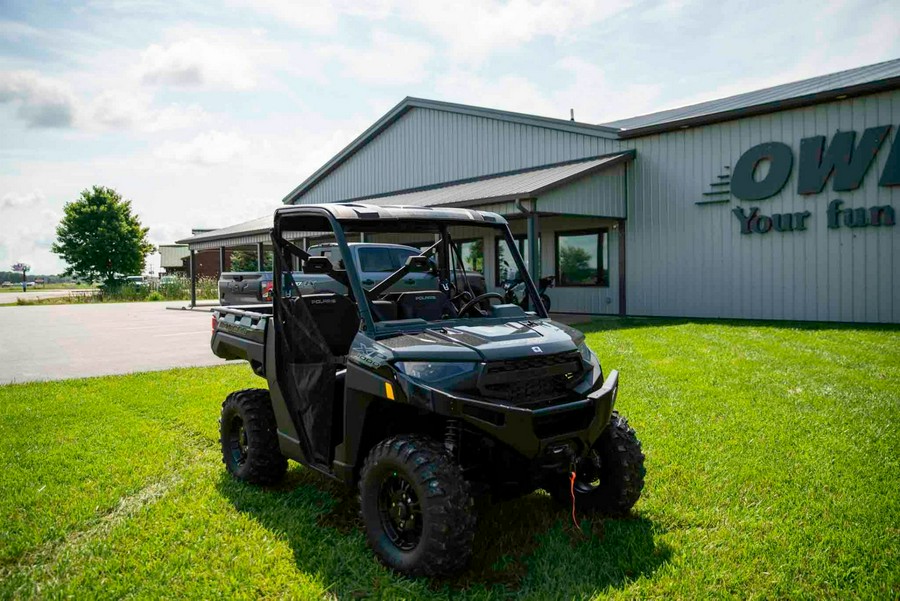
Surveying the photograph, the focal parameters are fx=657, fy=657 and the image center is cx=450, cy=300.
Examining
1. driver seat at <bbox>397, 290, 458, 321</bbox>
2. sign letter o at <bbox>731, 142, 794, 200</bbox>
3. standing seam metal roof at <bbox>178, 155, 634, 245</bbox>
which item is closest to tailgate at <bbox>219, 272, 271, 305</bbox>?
standing seam metal roof at <bbox>178, 155, 634, 245</bbox>

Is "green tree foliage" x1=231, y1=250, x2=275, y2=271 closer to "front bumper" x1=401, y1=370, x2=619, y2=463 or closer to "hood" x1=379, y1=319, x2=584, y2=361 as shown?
"hood" x1=379, y1=319, x2=584, y2=361

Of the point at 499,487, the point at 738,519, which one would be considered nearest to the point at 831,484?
the point at 738,519

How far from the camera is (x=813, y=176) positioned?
13.9 meters

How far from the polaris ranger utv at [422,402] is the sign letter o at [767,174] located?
12.2 metres

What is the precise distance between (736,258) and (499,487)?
13.6 metres

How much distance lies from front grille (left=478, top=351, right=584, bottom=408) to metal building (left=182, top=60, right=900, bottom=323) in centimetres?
1028

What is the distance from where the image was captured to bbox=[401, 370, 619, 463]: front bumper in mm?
3154

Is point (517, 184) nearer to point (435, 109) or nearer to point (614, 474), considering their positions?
point (435, 109)

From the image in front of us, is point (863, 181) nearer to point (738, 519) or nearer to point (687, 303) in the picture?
point (687, 303)

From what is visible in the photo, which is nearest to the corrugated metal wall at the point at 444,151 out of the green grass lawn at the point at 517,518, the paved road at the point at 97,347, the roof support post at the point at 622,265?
the roof support post at the point at 622,265

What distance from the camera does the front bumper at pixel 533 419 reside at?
3154 millimetres

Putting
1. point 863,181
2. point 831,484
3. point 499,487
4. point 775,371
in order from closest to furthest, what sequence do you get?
point 499,487, point 831,484, point 775,371, point 863,181

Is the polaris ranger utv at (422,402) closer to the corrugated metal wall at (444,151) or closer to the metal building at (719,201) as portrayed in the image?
the metal building at (719,201)

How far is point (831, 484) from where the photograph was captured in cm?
446
